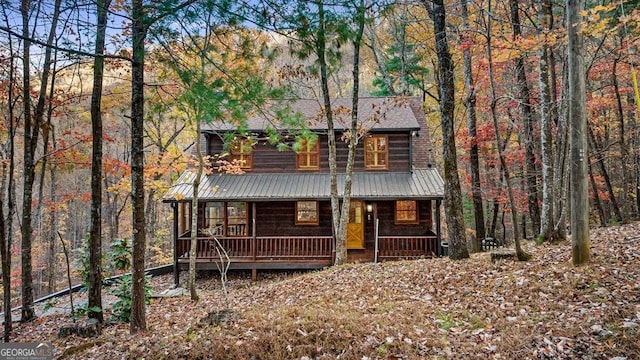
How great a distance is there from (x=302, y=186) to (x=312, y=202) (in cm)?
101

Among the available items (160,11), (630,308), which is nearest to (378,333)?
(630,308)

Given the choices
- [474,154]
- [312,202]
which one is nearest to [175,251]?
[312,202]

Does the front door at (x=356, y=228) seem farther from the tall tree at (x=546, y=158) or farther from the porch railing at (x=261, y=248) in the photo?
the tall tree at (x=546, y=158)

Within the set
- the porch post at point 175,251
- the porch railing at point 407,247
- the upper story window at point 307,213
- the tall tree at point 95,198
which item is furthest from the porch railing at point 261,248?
the tall tree at point 95,198

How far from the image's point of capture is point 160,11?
4.36 meters

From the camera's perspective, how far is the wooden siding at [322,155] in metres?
14.8

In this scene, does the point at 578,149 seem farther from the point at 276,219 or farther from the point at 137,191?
the point at 276,219

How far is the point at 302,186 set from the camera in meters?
13.8

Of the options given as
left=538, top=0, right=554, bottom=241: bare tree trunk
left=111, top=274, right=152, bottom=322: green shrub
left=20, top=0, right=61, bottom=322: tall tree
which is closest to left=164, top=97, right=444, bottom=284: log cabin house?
left=538, top=0, right=554, bottom=241: bare tree trunk

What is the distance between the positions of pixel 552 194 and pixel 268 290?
762cm

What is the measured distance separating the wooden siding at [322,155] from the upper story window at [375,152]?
0.19 meters

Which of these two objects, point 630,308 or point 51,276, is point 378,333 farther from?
point 51,276

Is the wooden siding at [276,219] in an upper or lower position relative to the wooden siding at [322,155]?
lower

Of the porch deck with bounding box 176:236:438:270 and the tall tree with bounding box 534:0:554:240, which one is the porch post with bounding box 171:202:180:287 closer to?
the porch deck with bounding box 176:236:438:270
